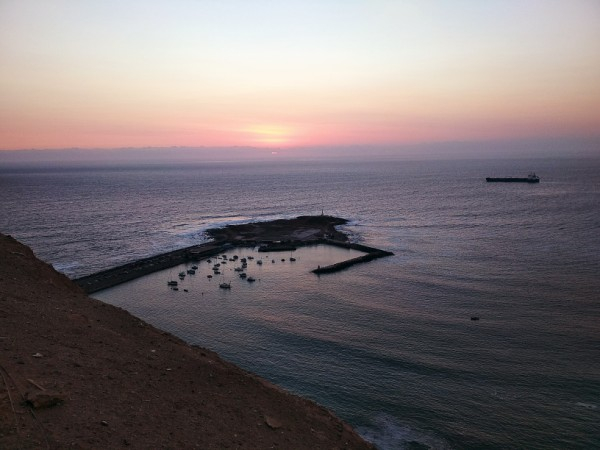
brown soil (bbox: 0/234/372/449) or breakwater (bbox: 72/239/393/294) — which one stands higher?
brown soil (bbox: 0/234/372/449)

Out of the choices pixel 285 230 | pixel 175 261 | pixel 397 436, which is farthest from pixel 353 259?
pixel 397 436

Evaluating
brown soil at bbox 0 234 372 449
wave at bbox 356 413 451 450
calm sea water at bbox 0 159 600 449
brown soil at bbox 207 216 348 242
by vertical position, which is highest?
brown soil at bbox 0 234 372 449

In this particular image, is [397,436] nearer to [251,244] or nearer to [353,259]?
[353,259]

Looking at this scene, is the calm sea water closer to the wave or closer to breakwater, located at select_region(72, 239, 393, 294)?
Answer: the wave

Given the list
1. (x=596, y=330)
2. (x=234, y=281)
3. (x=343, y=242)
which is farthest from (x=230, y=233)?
(x=596, y=330)

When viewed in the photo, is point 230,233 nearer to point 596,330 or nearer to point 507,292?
point 507,292

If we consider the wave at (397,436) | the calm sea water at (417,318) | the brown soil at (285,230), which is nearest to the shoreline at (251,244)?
the brown soil at (285,230)

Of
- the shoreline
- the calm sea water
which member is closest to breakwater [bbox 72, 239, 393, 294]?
the shoreline
